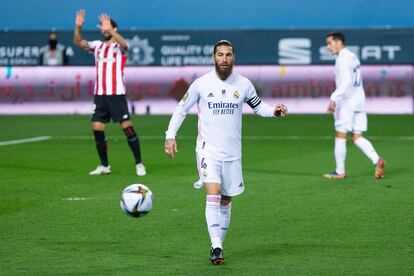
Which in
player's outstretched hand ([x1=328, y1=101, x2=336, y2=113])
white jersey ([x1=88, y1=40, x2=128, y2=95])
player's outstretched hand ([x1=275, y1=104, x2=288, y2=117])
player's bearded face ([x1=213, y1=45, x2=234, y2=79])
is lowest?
player's outstretched hand ([x1=275, y1=104, x2=288, y2=117])

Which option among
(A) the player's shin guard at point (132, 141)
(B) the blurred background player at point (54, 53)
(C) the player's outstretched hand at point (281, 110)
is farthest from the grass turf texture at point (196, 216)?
(B) the blurred background player at point (54, 53)

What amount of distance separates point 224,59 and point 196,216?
2951 mm

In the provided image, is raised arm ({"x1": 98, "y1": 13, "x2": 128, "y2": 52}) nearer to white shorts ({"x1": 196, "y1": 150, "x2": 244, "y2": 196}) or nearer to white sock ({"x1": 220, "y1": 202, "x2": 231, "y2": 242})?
white shorts ({"x1": 196, "y1": 150, "x2": 244, "y2": 196})

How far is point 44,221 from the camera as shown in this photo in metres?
11.4

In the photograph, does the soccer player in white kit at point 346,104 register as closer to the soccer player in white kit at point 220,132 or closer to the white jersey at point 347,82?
the white jersey at point 347,82

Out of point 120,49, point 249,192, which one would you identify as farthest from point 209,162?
point 120,49

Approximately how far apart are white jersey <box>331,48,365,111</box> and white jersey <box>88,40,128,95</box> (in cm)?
331

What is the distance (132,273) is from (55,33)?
22.7m

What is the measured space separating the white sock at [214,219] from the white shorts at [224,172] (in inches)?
7.0

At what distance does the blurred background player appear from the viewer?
3044 cm

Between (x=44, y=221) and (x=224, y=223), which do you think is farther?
(x=44, y=221)

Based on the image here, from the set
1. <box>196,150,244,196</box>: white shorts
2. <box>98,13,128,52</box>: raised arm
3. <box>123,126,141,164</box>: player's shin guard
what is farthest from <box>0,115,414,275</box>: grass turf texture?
<box>98,13,128,52</box>: raised arm

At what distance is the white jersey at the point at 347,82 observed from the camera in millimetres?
15648

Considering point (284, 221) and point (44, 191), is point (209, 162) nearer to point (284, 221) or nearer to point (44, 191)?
point (284, 221)
